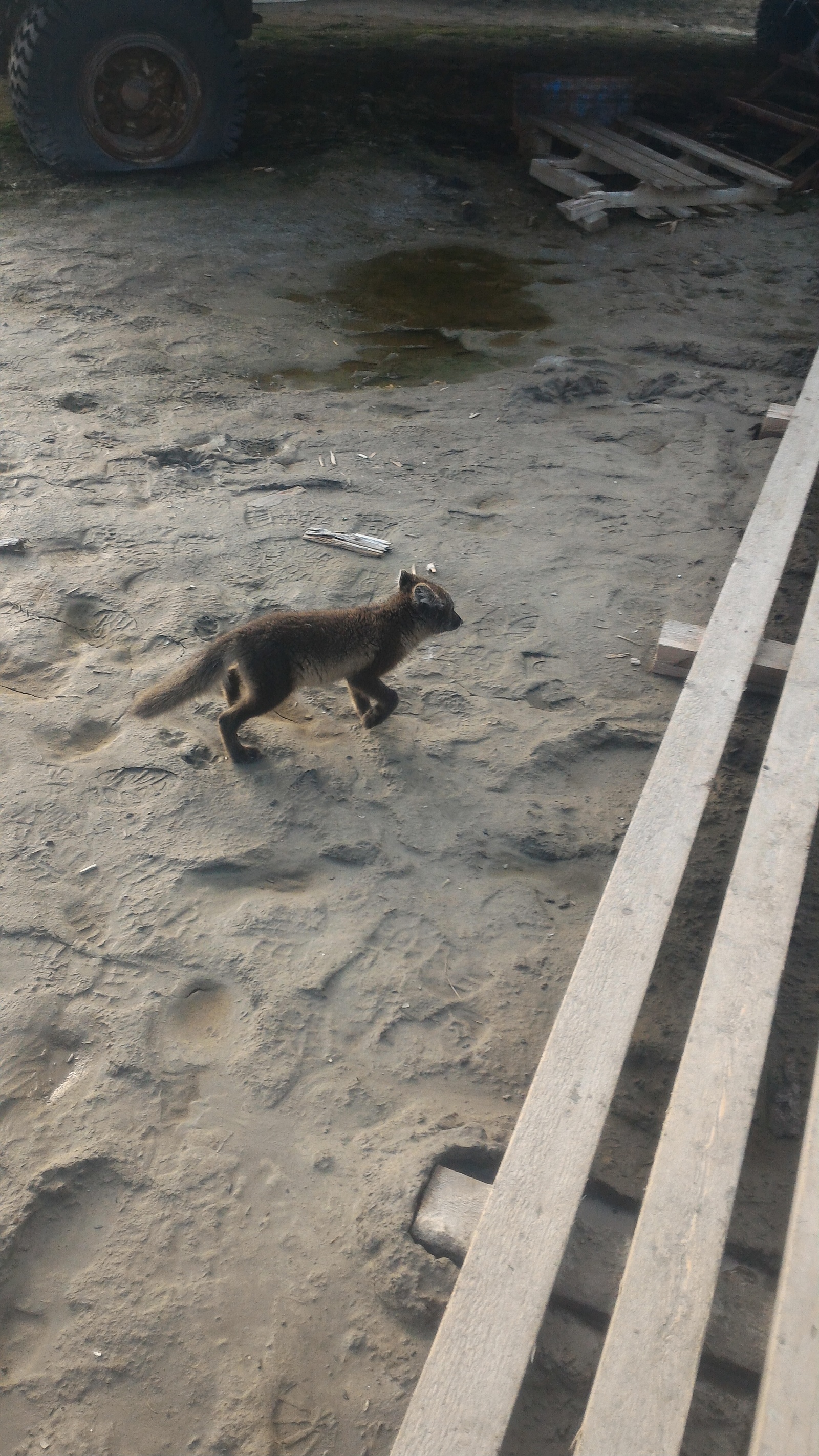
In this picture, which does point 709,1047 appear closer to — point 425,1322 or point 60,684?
point 425,1322

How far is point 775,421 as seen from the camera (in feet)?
18.1

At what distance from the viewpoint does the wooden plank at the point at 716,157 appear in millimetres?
9289

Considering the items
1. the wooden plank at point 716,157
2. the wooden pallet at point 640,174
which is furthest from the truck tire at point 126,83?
the wooden plank at point 716,157

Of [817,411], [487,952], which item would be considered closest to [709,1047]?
[487,952]

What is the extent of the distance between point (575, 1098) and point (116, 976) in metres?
1.39

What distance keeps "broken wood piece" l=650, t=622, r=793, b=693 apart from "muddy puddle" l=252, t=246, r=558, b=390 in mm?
2885

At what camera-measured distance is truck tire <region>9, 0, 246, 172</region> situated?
7.96m

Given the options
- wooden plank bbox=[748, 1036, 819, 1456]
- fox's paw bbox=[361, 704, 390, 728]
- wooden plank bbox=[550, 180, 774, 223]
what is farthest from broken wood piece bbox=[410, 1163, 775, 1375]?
wooden plank bbox=[550, 180, 774, 223]

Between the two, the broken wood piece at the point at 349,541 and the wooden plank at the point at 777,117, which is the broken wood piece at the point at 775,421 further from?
the wooden plank at the point at 777,117

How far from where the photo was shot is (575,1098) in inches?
87.9

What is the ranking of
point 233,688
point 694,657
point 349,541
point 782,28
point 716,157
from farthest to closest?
point 782,28 → point 716,157 → point 349,541 → point 694,657 → point 233,688

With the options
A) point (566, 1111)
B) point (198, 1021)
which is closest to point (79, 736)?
point (198, 1021)

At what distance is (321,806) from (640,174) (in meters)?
7.96

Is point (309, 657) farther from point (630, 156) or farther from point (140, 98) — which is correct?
point (630, 156)
